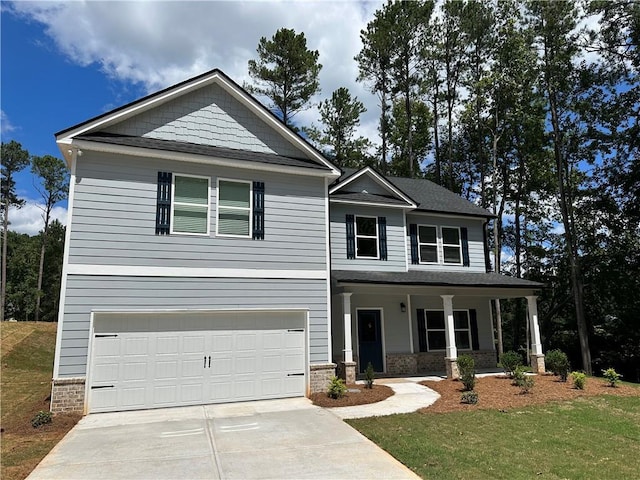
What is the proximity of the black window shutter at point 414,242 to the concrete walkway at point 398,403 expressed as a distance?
4.65 meters

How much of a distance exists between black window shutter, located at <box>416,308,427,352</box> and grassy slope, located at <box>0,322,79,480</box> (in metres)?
11.1

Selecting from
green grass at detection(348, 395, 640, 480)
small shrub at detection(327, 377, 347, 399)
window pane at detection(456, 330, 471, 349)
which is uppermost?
window pane at detection(456, 330, 471, 349)

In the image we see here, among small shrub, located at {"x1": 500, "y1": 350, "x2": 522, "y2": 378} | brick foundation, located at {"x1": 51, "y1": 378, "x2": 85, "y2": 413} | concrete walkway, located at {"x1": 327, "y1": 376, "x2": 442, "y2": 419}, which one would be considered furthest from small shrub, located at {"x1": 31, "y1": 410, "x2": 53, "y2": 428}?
small shrub, located at {"x1": 500, "y1": 350, "x2": 522, "y2": 378}

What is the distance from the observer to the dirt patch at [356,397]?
32.9 feet

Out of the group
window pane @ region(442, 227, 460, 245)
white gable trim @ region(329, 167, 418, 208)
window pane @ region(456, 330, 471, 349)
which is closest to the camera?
white gable trim @ region(329, 167, 418, 208)

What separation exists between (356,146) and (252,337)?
2265 cm

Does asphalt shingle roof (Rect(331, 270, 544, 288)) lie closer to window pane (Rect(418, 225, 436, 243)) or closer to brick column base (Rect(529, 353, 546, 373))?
window pane (Rect(418, 225, 436, 243))

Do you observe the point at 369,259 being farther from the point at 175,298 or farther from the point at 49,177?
the point at 49,177

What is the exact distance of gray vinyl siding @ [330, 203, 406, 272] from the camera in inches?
575

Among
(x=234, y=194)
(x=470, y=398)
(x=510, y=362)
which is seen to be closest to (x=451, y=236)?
(x=510, y=362)

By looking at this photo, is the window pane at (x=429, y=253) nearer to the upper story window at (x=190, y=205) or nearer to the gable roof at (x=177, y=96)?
the gable roof at (x=177, y=96)

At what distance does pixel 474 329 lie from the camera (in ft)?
55.3

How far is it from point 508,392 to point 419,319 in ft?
15.8

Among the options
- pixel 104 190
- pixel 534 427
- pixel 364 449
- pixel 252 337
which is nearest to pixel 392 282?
pixel 252 337
